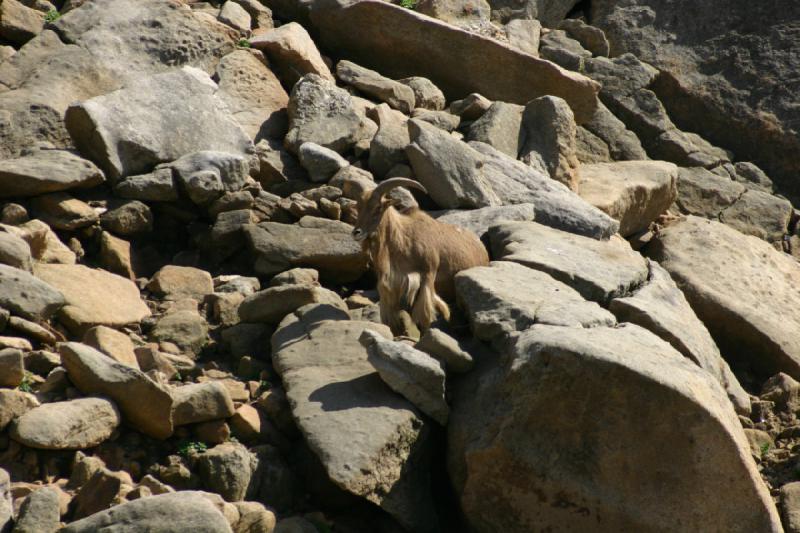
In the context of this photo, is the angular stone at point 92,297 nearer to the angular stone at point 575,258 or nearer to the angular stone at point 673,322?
the angular stone at point 575,258

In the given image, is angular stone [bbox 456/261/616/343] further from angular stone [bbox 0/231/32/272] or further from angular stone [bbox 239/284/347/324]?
angular stone [bbox 0/231/32/272]

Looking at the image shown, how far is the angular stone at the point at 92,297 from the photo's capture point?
7523mm

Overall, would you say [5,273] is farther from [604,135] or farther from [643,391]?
[604,135]

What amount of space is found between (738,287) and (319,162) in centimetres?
463

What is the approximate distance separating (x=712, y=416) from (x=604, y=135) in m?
7.69

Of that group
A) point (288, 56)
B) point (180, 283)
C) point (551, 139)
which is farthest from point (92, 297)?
point (551, 139)

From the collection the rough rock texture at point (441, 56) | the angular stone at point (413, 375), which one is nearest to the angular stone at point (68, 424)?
the angular stone at point (413, 375)

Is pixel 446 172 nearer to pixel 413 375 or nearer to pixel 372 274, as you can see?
pixel 372 274

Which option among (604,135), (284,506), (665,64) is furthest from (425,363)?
(665,64)

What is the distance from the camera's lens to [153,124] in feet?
31.1

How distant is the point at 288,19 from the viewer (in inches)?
507

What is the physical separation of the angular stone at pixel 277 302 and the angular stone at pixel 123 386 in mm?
1722

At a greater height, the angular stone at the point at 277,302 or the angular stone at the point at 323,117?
the angular stone at the point at 323,117

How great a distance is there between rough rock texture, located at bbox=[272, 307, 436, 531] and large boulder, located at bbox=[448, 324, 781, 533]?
0.41 meters
